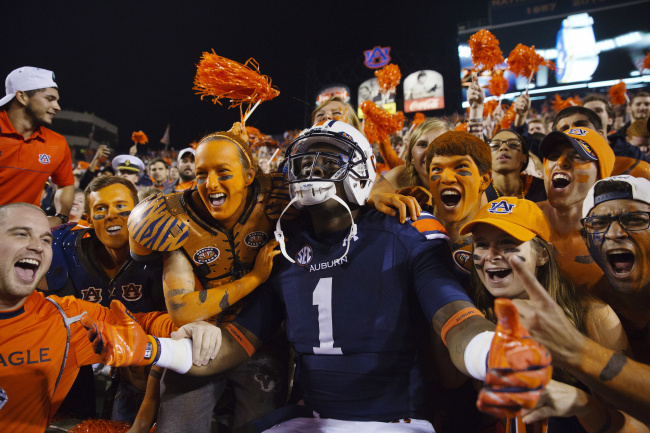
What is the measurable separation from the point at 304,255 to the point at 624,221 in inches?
65.0

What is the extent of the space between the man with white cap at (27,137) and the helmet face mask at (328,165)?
3390 millimetres

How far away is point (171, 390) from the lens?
2479 millimetres

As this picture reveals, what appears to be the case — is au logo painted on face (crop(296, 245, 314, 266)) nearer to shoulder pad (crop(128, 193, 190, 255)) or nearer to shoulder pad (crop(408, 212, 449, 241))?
shoulder pad (crop(408, 212, 449, 241))

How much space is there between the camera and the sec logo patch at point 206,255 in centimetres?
278

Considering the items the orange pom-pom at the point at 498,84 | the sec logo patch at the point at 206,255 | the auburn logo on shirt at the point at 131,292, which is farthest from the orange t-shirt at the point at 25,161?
the orange pom-pom at the point at 498,84

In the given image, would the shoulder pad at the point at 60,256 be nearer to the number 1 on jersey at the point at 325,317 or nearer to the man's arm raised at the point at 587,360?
the number 1 on jersey at the point at 325,317

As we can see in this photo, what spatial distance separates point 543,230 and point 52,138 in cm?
478

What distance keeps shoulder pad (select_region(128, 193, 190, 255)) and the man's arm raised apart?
6.12 ft

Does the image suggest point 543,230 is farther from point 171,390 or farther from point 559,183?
point 171,390

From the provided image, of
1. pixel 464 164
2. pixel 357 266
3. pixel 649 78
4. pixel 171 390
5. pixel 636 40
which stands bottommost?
pixel 171 390

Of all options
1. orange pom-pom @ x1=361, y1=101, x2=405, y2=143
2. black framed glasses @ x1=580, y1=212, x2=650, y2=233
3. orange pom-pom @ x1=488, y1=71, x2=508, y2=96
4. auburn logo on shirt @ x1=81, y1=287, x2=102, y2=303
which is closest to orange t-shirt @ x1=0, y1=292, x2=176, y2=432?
auburn logo on shirt @ x1=81, y1=287, x2=102, y2=303

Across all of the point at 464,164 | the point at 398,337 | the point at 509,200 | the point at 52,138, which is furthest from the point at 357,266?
the point at 52,138

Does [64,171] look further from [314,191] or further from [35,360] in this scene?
[314,191]

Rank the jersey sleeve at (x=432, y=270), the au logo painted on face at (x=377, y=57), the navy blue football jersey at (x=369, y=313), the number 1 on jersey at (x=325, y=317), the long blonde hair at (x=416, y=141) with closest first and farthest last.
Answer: the jersey sleeve at (x=432, y=270), the navy blue football jersey at (x=369, y=313), the number 1 on jersey at (x=325, y=317), the long blonde hair at (x=416, y=141), the au logo painted on face at (x=377, y=57)
